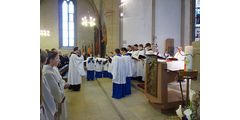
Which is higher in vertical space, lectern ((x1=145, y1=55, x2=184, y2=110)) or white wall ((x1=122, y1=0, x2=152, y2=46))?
white wall ((x1=122, y1=0, x2=152, y2=46))

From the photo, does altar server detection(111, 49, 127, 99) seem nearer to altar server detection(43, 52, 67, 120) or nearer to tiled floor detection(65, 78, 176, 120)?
tiled floor detection(65, 78, 176, 120)

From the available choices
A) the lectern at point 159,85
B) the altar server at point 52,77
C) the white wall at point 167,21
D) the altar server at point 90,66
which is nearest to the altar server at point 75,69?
the altar server at point 90,66

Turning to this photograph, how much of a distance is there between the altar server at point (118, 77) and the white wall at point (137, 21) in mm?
5234

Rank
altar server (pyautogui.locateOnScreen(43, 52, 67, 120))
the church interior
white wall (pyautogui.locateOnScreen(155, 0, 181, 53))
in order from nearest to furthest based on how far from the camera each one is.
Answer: altar server (pyautogui.locateOnScreen(43, 52, 67, 120)) < the church interior < white wall (pyautogui.locateOnScreen(155, 0, 181, 53))

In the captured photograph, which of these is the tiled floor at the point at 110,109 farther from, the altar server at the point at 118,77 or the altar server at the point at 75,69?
the altar server at the point at 75,69

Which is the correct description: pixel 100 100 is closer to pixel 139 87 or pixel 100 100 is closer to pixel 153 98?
pixel 139 87

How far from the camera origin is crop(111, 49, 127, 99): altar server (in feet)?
16.9

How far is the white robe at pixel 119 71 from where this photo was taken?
5.20m

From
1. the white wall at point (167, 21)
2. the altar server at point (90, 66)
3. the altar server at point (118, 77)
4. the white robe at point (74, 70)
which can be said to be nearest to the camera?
the altar server at point (118, 77)

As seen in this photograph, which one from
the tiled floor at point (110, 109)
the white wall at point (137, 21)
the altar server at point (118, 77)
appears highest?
the white wall at point (137, 21)

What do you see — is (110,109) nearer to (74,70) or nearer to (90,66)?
(74,70)

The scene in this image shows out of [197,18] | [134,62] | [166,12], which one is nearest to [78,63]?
[134,62]

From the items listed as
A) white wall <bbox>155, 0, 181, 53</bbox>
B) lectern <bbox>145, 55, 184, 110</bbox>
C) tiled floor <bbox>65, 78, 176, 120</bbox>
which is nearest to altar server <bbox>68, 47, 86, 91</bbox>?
tiled floor <bbox>65, 78, 176, 120</bbox>
